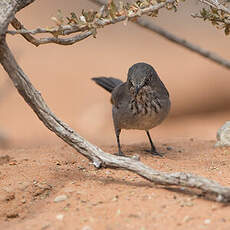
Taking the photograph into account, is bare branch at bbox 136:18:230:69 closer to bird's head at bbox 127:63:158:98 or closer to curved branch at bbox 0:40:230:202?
bird's head at bbox 127:63:158:98

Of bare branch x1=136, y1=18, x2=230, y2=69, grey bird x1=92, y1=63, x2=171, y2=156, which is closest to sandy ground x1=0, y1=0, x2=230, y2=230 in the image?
grey bird x1=92, y1=63, x2=171, y2=156

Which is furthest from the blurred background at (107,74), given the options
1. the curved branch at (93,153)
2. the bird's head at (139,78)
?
the curved branch at (93,153)

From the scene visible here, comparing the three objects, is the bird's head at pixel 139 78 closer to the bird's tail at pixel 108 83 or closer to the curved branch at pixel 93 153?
the bird's tail at pixel 108 83

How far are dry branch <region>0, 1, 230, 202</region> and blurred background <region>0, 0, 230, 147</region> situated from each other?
2686 mm

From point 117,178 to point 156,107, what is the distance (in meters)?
1.51

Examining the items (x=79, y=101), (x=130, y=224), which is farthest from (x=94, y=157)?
(x=79, y=101)

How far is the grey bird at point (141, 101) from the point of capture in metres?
4.96

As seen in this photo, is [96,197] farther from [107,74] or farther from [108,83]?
[107,74]

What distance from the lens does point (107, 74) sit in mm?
12180

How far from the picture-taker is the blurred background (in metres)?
9.98

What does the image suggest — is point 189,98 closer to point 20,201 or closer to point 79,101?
point 79,101

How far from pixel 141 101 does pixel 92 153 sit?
1.54 meters

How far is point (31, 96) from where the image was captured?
3.44 meters

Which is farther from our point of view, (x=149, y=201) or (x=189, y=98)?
(x=189, y=98)
